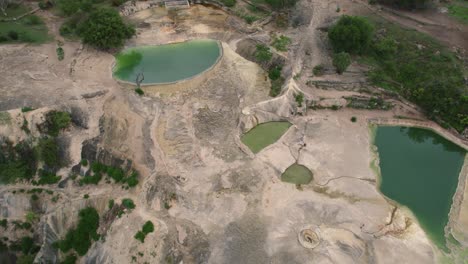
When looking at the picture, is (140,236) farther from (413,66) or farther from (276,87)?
(413,66)

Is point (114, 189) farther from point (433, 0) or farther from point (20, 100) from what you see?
point (433, 0)

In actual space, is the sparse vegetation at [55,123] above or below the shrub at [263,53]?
below

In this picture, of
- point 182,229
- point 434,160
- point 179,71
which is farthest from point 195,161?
point 434,160

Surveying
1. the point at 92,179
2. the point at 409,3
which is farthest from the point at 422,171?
the point at 92,179

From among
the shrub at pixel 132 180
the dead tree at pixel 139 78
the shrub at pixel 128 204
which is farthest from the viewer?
the dead tree at pixel 139 78

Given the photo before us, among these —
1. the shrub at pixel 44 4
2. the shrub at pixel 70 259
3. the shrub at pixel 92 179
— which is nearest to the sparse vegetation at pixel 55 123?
the shrub at pixel 92 179

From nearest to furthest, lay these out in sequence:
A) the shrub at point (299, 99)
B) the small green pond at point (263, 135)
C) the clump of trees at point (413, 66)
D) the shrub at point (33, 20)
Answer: the small green pond at point (263, 135)
the clump of trees at point (413, 66)
the shrub at point (299, 99)
the shrub at point (33, 20)

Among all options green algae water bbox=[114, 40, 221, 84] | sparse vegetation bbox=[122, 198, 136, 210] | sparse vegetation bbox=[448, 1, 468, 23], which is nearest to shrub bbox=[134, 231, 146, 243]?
sparse vegetation bbox=[122, 198, 136, 210]

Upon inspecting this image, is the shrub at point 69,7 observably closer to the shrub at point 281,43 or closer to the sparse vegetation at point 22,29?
the sparse vegetation at point 22,29
